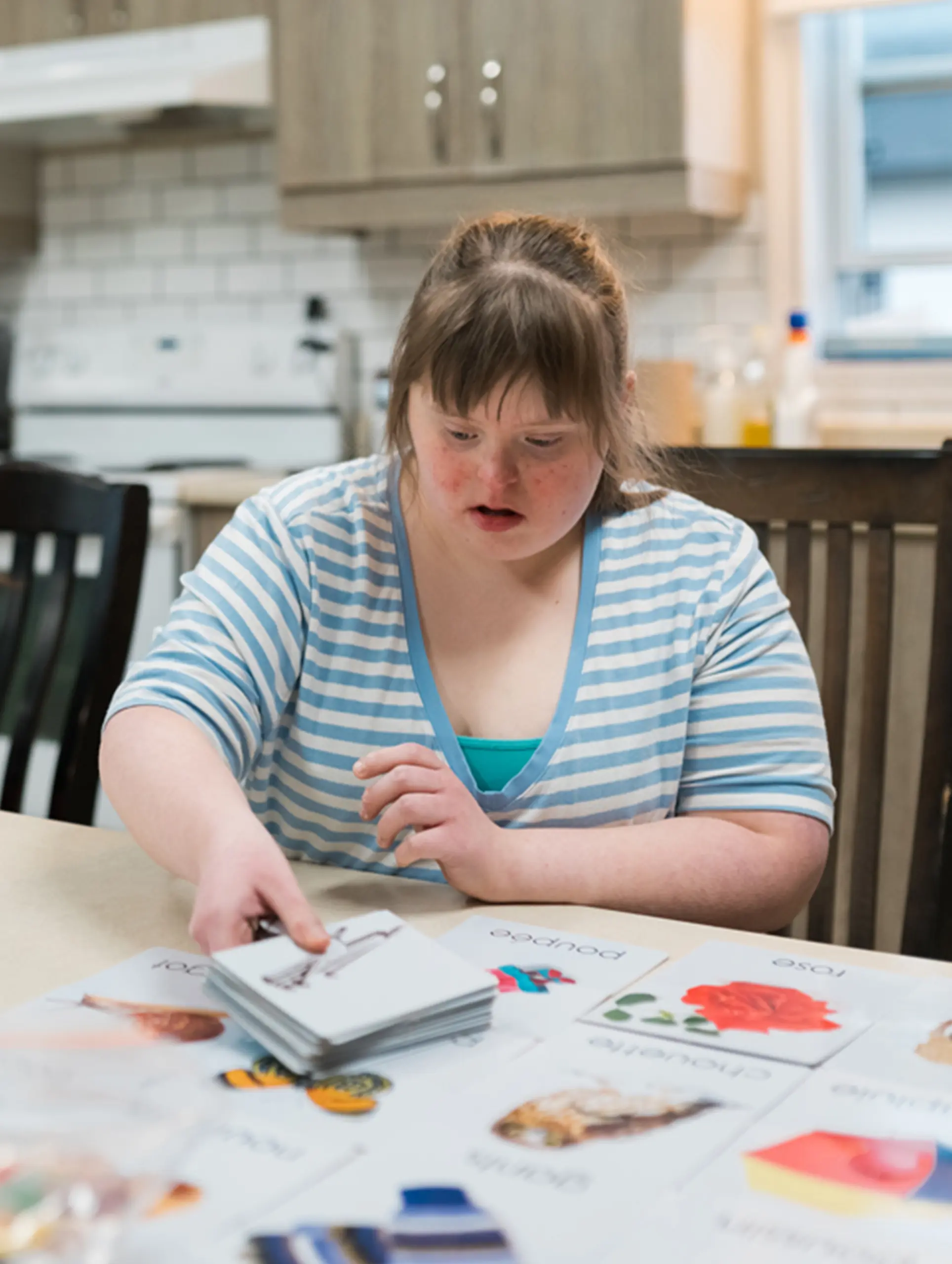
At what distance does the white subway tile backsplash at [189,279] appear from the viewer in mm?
3648

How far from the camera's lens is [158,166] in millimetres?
3691

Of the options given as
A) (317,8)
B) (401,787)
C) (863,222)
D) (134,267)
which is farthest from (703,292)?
(401,787)

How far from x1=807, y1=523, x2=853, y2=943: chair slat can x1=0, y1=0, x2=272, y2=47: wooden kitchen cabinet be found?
2283 millimetres

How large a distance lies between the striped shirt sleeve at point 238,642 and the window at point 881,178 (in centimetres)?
213

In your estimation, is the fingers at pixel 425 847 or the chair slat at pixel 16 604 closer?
the fingers at pixel 425 847

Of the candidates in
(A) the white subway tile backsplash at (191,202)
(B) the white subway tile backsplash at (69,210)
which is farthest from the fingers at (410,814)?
(B) the white subway tile backsplash at (69,210)

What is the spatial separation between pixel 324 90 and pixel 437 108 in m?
0.27

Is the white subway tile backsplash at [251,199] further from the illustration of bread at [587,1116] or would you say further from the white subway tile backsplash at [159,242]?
the illustration of bread at [587,1116]

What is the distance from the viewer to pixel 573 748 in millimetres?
1208

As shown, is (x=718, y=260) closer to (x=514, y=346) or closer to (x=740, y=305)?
(x=740, y=305)

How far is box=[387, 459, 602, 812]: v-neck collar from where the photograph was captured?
119 centimetres

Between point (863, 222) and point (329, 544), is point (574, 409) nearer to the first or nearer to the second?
point (329, 544)

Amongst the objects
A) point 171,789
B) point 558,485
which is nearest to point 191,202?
point 558,485

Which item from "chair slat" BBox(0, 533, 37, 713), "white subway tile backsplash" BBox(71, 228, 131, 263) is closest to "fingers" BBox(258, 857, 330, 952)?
"chair slat" BBox(0, 533, 37, 713)
